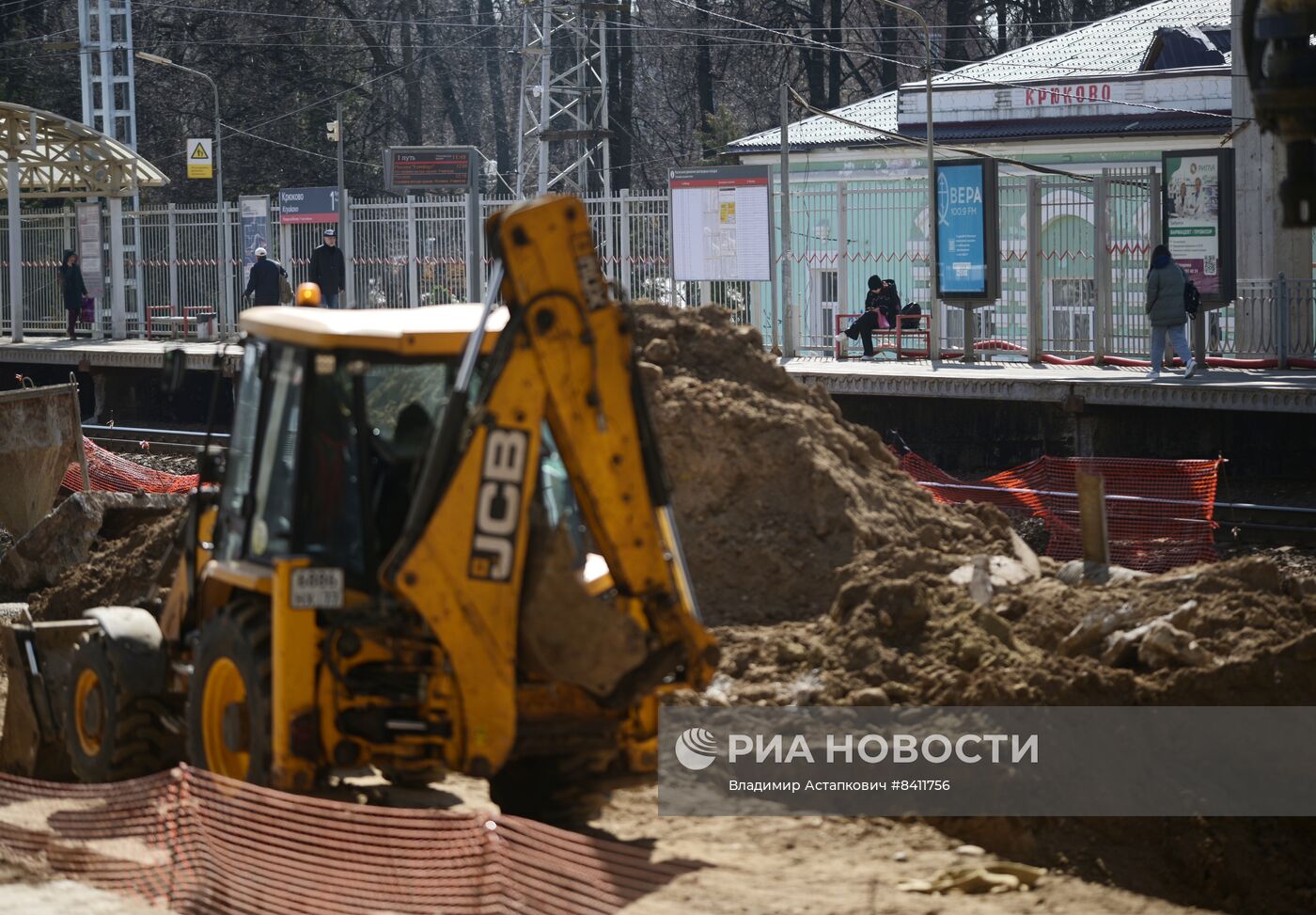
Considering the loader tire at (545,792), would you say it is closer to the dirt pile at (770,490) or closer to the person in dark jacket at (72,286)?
the dirt pile at (770,490)

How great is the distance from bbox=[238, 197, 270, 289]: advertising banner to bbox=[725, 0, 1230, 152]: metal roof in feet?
29.3

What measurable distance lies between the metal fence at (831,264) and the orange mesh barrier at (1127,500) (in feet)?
20.2

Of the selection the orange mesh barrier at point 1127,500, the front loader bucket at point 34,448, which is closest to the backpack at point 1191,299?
the orange mesh barrier at point 1127,500

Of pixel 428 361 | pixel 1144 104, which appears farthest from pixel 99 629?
pixel 1144 104

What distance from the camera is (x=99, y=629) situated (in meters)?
8.52

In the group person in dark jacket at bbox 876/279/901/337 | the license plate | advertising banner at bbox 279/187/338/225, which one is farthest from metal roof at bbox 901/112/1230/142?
the license plate

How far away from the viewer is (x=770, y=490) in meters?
12.5

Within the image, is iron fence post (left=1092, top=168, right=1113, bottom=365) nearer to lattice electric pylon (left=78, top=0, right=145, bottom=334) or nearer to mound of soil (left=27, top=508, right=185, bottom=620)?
mound of soil (left=27, top=508, right=185, bottom=620)

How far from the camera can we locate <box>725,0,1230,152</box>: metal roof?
34344mm

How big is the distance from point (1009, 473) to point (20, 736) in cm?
1047

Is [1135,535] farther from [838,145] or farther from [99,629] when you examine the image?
[838,145]

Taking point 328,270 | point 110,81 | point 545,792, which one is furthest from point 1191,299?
point 110,81

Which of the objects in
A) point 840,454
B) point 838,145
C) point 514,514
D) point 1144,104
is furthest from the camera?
point 838,145

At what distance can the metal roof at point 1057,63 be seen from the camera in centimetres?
3434
